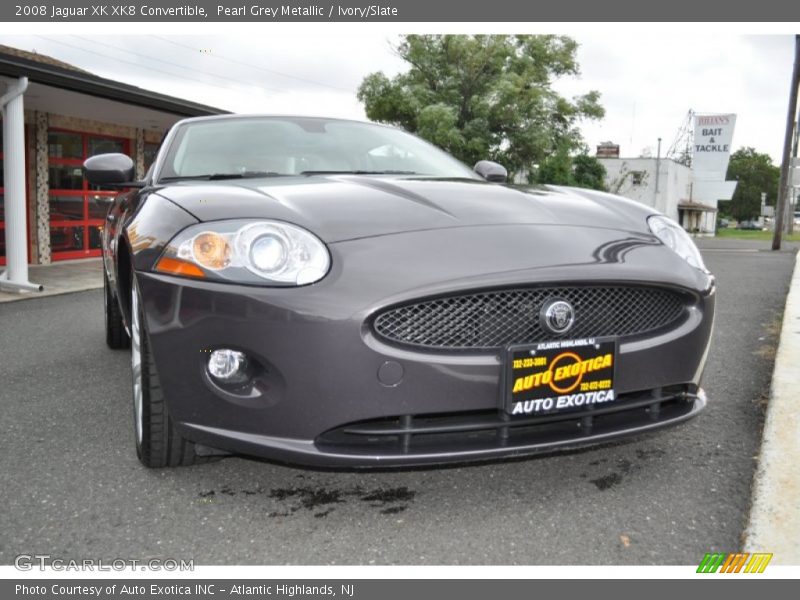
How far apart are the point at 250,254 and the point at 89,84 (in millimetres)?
8449

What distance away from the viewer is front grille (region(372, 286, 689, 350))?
6.40ft

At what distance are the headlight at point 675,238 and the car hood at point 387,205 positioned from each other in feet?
0.15

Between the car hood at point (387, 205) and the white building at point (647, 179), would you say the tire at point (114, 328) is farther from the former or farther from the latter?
the white building at point (647, 179)

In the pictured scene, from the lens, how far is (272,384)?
1926 millimetres

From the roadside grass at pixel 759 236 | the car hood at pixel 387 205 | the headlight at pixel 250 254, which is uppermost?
the car hood at pixel 387 205

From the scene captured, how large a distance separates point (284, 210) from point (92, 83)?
829 centimetres

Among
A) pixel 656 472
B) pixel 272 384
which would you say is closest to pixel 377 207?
pixel 272 384

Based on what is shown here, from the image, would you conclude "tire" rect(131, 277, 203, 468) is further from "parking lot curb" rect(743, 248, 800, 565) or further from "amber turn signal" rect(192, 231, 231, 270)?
"parking lot curb" rect(743, 248, 800, 565)

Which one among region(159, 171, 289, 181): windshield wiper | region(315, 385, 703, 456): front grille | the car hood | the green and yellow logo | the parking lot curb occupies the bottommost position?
the green and yellow logo

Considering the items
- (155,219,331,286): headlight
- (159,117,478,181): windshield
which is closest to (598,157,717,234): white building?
(159,117,478,181): windshield

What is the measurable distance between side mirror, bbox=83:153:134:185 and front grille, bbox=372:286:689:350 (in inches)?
68.2

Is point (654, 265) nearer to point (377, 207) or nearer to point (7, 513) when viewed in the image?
point (377, 207)

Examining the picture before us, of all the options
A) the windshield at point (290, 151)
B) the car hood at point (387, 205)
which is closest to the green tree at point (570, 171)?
the windshield at point (290, 151)

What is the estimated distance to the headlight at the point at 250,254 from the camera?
1935mm
